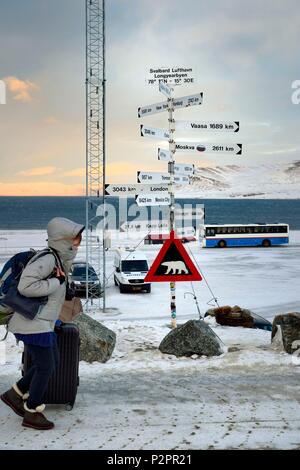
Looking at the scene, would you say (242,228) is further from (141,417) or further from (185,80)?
(141,417)

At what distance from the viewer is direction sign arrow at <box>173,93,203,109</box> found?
991cm

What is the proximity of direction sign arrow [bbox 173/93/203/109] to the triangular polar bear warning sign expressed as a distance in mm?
2992

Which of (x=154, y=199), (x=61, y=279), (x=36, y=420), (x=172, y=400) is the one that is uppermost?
(x=154, y=199)

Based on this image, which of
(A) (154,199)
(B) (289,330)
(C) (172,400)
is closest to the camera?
(C) (172,400)

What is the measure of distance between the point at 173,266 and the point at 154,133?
9.02 feet

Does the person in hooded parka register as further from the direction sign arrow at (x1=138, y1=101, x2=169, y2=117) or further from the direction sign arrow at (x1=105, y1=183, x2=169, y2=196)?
the direction sign arrow at (x1=138, y1=101, x2=169, y2=117)

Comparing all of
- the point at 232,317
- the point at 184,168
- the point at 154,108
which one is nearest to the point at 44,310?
the point at 184,168

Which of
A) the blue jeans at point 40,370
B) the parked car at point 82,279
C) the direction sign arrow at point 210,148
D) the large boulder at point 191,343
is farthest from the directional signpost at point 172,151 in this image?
the parked car at point 82,279

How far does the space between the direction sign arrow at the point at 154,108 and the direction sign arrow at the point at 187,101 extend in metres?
0.20

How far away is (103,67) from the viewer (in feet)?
57.2

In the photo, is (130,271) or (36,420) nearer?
(36,420)

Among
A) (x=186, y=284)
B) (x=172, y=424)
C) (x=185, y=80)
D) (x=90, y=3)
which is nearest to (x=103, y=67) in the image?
(x=90, y=3)

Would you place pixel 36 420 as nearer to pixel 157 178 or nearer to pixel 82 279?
pixel 157 178

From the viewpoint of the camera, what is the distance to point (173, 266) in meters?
8.60
